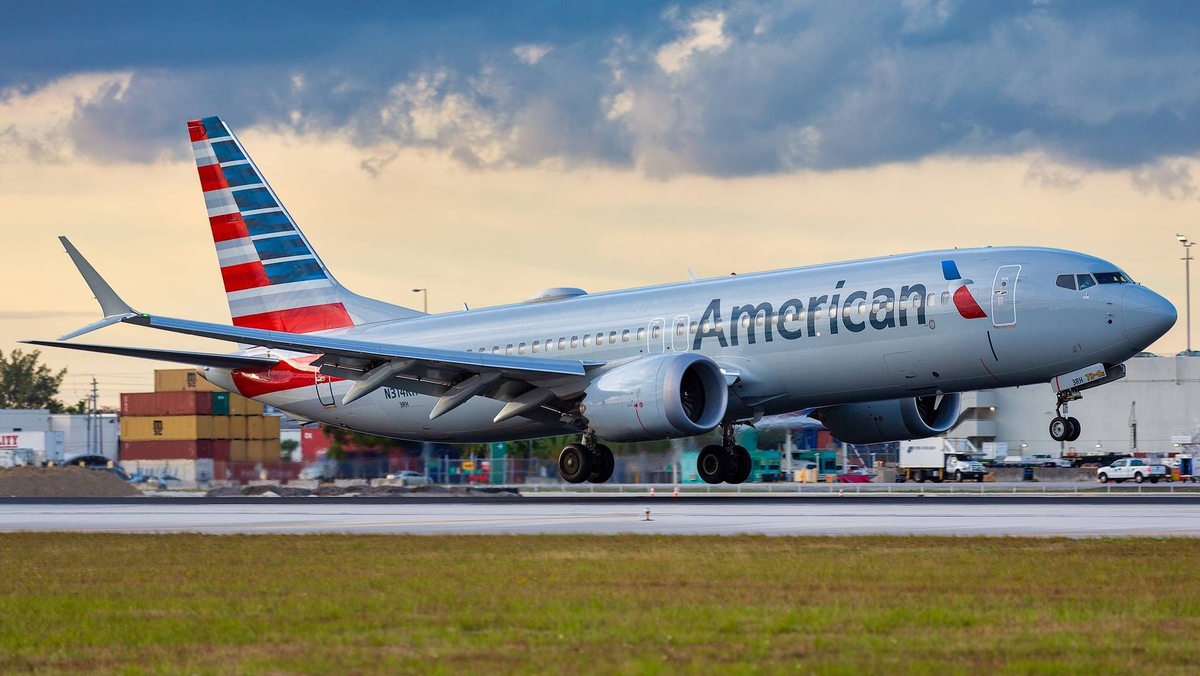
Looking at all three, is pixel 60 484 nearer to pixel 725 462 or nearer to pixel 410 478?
pixel 410 478

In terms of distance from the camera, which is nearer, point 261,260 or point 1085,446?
point 261,260

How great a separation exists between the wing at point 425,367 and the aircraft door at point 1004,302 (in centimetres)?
959

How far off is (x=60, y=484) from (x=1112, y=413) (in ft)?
248

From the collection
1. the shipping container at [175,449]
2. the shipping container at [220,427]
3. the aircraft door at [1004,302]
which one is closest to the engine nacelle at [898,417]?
the aircraft door at [1004,302]

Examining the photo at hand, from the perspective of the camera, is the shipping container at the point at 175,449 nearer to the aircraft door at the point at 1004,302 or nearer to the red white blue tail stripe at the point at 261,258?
the red white blue tail stripe at the point at 261,258

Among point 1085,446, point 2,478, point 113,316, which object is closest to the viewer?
point 113,316

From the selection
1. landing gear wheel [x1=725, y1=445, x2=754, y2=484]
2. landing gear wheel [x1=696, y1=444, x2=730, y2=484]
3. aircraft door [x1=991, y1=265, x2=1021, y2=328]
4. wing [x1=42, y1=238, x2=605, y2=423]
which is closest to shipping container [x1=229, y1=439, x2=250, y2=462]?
wing [x1=42, y1=238, x2=605, y2=423]

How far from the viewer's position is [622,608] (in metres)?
13.8

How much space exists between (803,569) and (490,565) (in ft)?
12.6

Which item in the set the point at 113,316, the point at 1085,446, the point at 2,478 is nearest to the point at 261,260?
the point at 113,316

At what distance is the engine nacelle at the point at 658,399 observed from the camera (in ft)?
111

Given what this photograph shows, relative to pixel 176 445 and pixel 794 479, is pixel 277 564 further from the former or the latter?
pixel 794 479

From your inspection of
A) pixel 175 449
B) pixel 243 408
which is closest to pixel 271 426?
pixel 243 408

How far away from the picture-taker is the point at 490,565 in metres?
18.3
